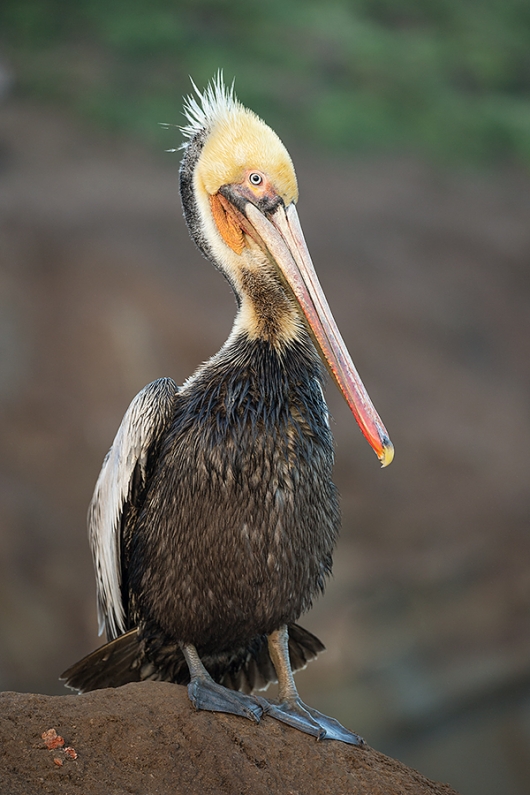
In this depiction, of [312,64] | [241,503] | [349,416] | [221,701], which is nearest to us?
[221,701]

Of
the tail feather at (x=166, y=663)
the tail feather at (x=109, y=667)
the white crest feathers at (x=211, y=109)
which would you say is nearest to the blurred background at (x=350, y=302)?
the tail feather at (x=166, y=663)

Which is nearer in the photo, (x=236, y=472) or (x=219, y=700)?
(x=219, y=700)

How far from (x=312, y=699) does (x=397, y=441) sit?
1.83m

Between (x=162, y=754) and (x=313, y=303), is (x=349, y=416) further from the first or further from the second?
(x=162, y=754)

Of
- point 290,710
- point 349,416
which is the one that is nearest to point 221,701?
point 290,710

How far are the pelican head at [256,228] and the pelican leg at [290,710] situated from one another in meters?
0.91

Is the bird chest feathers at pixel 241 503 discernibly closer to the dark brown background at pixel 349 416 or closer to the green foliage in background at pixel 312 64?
the dark brown background at pixel 349 416

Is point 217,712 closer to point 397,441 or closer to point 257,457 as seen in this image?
point 257,457

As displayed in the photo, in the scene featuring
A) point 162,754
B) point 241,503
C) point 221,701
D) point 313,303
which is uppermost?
point 313,303

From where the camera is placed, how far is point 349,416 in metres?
Result: 6.16

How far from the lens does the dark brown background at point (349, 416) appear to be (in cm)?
551

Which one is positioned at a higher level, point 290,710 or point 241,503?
point 241,503

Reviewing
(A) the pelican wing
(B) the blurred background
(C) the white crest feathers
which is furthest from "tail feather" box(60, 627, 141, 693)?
(B) the blurred background

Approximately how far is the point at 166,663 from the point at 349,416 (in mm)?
3575
